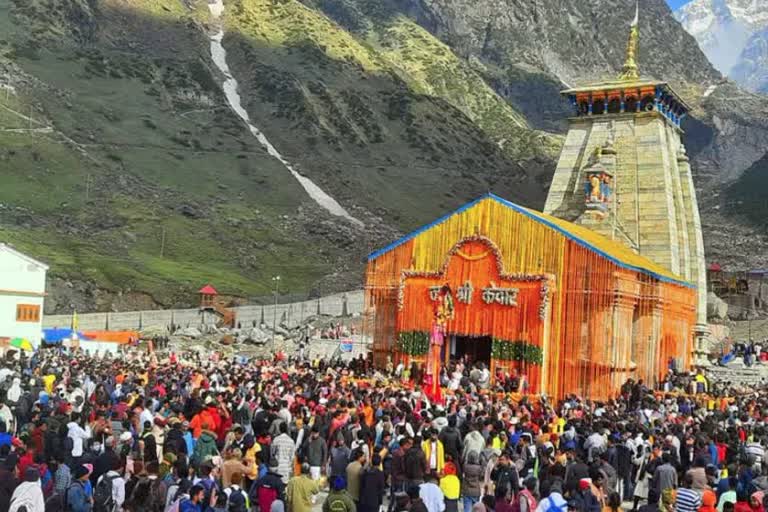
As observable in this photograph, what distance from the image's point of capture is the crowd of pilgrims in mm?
12359

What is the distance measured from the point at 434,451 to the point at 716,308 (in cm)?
5781

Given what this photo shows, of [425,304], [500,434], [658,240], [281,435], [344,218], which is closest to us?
[281,435]

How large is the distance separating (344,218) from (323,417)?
97556 mm

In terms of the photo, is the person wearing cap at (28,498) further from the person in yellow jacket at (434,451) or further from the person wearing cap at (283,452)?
the person in yellow jacket at (434,451)

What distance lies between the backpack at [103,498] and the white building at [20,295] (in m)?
38.9

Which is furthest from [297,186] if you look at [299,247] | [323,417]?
[323,417]

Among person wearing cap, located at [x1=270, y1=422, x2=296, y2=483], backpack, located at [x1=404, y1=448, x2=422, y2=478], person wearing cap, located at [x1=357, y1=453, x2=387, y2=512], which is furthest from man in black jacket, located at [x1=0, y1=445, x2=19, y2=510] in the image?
backpack, located at [x1=404, y1=448, x2=422, y2=478]

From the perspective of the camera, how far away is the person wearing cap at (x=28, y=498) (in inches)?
438

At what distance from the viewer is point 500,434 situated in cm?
1778

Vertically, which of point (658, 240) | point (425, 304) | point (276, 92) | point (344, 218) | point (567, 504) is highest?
point (276, 92)

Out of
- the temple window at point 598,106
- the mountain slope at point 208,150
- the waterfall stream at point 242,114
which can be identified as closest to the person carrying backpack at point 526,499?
the temple window at point 598,106

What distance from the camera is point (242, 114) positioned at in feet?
479

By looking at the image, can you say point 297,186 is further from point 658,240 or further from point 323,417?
point 323,417

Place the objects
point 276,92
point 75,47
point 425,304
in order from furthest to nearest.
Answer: point 276,92
point 75,47
point 425,304
